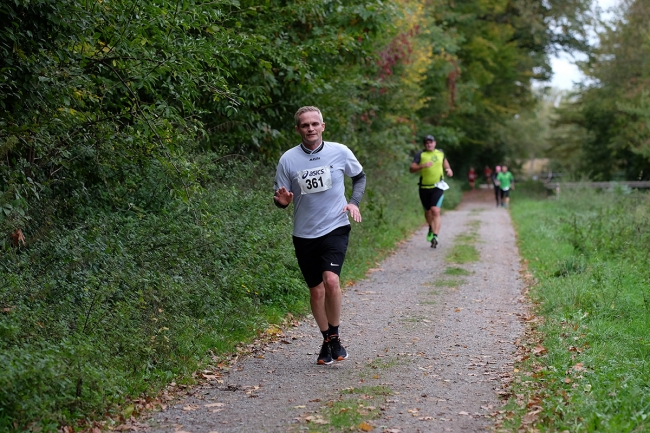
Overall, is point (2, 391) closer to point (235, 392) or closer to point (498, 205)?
point (235, 392)

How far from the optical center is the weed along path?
214 inches

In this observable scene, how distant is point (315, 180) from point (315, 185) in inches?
1.7

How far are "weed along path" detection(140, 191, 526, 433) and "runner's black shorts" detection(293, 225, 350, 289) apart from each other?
823mm

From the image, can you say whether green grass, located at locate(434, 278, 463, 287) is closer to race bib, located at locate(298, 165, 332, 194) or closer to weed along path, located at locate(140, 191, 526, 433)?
weed along path, located at locate(140, 191, 526, 433)

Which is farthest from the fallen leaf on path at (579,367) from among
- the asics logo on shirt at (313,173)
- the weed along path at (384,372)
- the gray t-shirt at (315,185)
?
the asics logo on shirt at (313,173)

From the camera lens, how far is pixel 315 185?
6887 mm

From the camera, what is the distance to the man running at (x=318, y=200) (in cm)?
690

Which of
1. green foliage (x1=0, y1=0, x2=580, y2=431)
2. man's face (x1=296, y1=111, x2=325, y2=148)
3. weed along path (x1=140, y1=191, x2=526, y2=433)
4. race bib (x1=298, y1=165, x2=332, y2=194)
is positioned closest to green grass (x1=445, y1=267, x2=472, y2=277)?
weed along path (x1=140, y1=191, x2=526, y2=433)

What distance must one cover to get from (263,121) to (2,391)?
28.9ft

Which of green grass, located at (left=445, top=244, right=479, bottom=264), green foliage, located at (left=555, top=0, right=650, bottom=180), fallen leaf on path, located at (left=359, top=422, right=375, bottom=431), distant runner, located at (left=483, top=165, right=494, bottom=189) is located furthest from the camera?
distant runner, located at (left=483, top=165, right=494, bottom=189)

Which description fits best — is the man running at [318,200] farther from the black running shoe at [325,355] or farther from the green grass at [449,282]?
the green grass at [449,282]

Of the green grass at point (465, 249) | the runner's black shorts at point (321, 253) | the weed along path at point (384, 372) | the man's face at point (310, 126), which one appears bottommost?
the green grass at point (465, 249)

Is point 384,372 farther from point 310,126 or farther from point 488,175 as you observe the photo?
point 488,175

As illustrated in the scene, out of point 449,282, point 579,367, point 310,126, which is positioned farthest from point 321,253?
point 449,282
